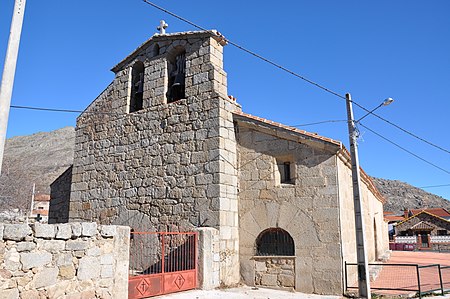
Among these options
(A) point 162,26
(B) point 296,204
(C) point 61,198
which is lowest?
A: (B) point 296,204

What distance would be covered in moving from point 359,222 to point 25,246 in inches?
256

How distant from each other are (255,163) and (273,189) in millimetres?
861

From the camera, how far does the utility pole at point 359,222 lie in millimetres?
7930

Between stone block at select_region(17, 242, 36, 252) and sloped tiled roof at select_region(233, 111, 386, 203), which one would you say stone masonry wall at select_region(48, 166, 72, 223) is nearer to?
sloped tiled roof at select_region(233, 111, 386, 203)

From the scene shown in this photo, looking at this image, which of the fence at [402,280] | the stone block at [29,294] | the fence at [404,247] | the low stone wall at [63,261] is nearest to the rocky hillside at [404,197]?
the fence at [404,247]

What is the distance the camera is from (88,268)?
6473 mm

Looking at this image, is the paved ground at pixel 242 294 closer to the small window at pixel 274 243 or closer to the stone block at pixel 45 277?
the small window at pixel 274 243

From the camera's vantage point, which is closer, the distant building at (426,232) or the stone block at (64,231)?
the stone block at (64,231)

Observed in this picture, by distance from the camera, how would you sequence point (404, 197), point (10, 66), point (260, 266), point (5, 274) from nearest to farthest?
point (10, 66)
point (5, 274)
point (260, 266)
point (404, 197)

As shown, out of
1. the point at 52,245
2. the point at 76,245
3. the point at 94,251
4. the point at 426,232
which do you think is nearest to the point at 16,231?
the point at 52,245

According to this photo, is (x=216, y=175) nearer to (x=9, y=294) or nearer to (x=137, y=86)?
(x=137, y=86)

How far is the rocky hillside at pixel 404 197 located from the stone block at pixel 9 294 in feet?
241

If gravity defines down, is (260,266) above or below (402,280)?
above

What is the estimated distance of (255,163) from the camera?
9.87 m
